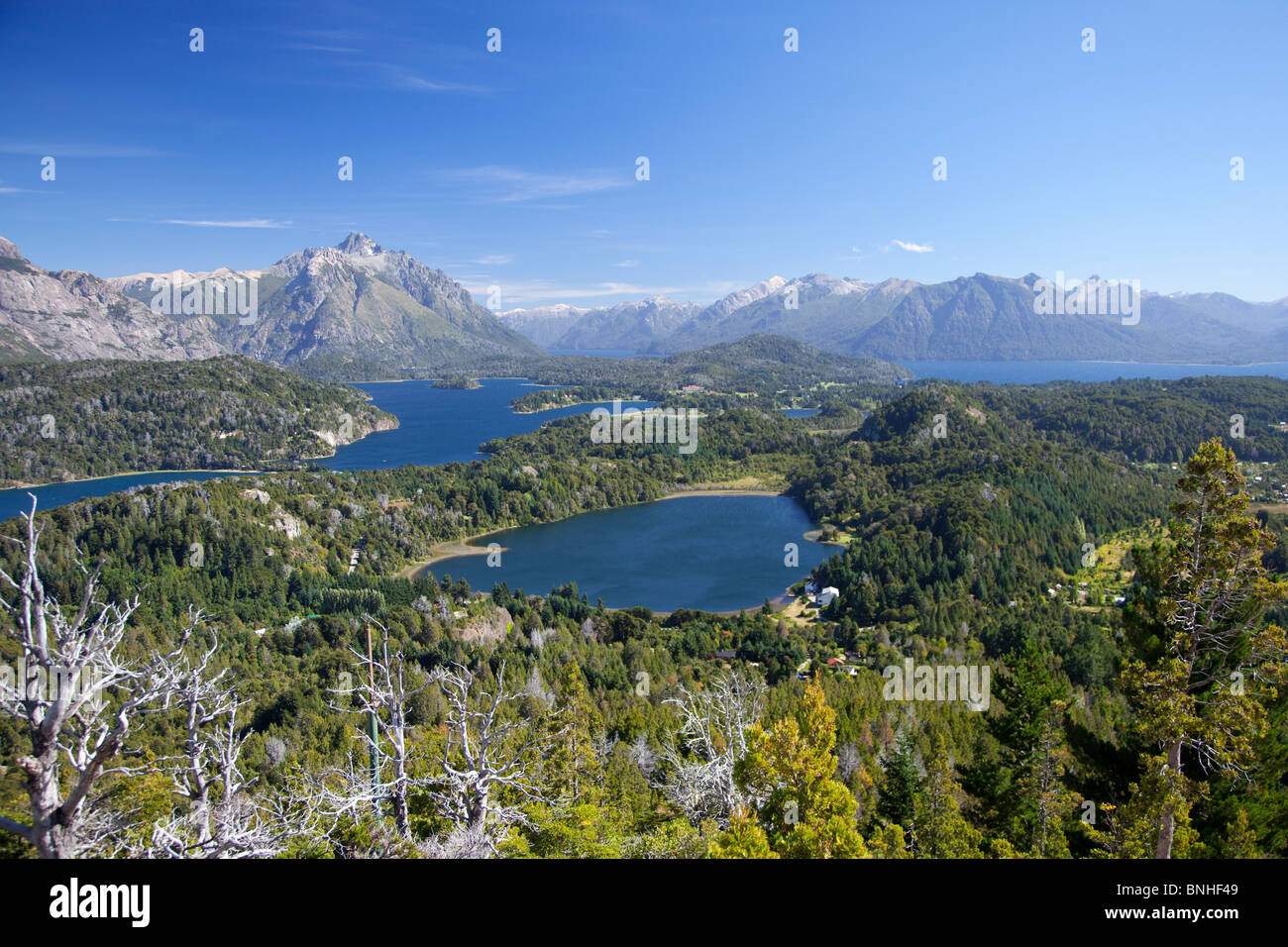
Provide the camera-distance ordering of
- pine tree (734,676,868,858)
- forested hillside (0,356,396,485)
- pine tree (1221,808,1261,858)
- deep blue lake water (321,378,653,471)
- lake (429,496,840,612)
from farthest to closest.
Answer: deep blue lake water (321,378,653,471) → forested hillside (0,356,396,485) → lake (429,496,840,612) → pine tree (734,676,868,858) → pine tree (1221,808,1261,858)

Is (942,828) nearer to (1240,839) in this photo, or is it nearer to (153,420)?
(1240,839)

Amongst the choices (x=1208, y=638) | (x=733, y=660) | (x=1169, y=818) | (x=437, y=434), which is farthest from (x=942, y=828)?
(x=437, y=434)

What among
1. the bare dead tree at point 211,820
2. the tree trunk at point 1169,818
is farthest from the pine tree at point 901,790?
the bare dead tree at point 211,820

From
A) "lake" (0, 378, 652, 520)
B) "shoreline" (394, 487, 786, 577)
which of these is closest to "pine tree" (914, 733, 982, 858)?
"shoreline" (394, 487, 786, 577)

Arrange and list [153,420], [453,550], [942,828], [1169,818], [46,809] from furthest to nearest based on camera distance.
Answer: [153,420]
[453,550]
[942,828]
[1169,818]
[46,809]

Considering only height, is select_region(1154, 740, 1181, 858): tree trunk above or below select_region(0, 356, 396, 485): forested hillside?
below

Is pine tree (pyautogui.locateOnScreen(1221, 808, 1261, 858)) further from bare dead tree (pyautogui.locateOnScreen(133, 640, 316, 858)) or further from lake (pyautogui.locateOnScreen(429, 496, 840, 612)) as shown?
lake (pyautogui.locateOnScreen(429, 496, 840, 612))

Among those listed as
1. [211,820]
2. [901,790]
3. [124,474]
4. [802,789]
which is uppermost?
[211,820]
